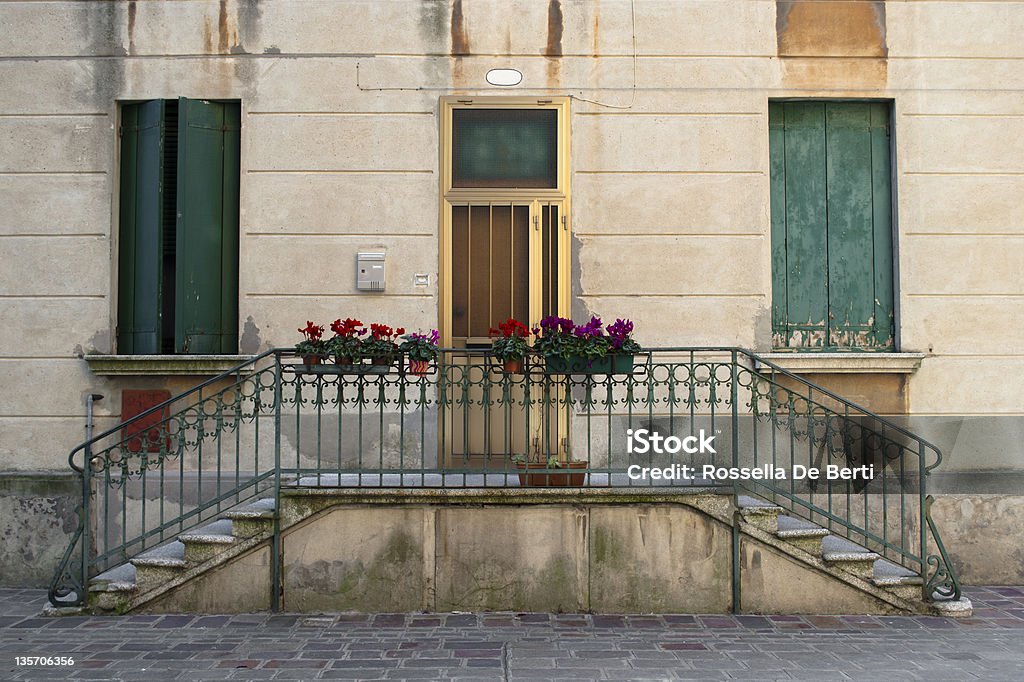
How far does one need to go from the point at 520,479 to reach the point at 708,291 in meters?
2.47

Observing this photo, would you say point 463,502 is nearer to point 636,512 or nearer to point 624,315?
point 636,512

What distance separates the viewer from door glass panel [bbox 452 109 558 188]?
26.3ft

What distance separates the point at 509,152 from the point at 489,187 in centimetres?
36

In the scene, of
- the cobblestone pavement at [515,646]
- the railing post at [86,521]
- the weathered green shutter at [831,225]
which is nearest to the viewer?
the cobblestone pavement at [515,646]

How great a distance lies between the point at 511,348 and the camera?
21.9ft

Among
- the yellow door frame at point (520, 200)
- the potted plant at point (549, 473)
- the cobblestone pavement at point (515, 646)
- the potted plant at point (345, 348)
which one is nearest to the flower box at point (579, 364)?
the potted plant at point (549, 473)

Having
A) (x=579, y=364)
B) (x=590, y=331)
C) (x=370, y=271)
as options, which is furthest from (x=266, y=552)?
(x=590, y=331)

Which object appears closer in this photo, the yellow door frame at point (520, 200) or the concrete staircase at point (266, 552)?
the concrete staircase at point (266, 552)

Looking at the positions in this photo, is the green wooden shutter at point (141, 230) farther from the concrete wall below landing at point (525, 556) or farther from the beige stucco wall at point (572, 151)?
the concrete wall below landing at point (525, 556)

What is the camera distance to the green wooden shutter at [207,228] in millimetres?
7875

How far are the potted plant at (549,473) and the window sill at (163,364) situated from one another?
2.64m

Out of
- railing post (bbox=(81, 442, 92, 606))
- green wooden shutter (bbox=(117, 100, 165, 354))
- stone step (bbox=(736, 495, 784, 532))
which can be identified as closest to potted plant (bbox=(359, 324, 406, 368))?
railing post (bbox=(81, 442, 92, 606))

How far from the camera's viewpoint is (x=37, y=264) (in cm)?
793

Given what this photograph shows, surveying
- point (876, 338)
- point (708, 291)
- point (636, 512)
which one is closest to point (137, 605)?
point (636, 512)
